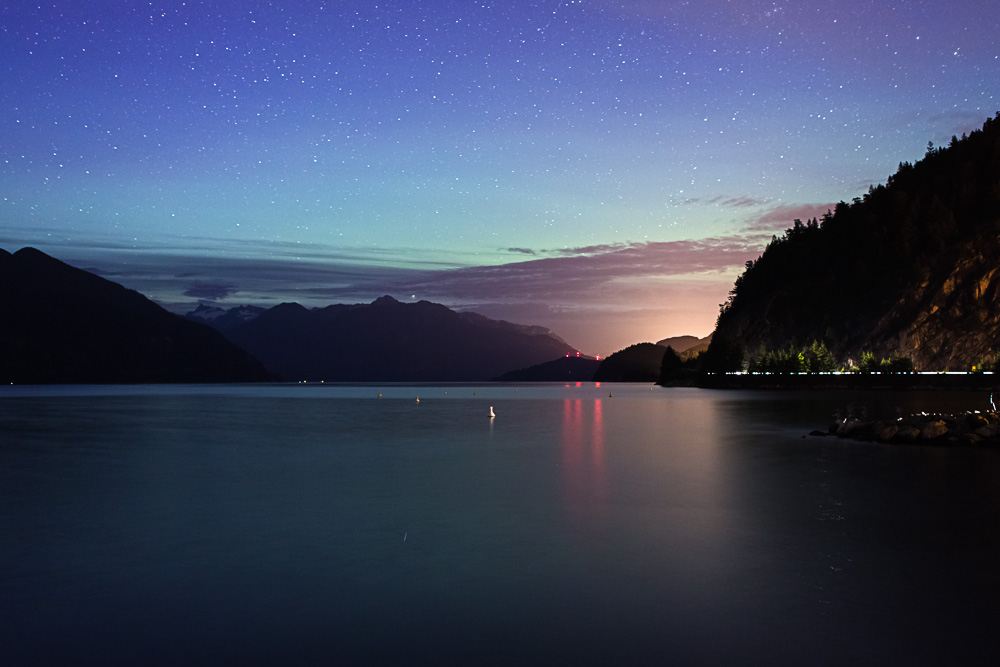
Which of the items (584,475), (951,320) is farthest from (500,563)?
(951,320)

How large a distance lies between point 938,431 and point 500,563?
112ft

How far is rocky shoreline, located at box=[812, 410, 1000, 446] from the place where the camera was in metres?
38.0

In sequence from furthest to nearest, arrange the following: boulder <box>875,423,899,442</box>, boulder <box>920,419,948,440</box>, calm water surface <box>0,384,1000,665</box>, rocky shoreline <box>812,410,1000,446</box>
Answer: boulder <box>875,423,899,442</box>
boulder <box>920,419,948,440</box>
rocky shoreline <box>812,410,1000,446</box>
calm water surface <box>0,384,1000,665</box>

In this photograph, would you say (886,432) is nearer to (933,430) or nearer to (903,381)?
(933,430)

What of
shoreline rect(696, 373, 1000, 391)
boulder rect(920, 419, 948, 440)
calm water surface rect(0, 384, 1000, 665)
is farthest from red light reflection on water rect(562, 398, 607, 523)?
shoreline rect(696, 373, 1000, 391)

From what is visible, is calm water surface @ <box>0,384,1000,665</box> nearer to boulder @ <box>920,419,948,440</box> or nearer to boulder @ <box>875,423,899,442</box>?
boulder @ <box>920,419,948,440</box>

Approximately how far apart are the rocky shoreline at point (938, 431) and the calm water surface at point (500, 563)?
1086cm

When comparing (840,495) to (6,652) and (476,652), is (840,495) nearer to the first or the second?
(476,652)

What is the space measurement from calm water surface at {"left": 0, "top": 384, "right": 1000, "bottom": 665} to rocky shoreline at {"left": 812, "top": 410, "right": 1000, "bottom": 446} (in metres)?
10.9

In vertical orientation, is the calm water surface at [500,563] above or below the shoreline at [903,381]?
below

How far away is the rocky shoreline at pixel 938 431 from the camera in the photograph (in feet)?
125

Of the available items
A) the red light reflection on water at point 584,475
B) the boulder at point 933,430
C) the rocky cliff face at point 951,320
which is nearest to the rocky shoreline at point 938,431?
the boulder at point 933,430

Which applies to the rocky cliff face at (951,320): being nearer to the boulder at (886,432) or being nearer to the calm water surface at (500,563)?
the boulder at (886,432)

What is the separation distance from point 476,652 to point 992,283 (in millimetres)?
217451
